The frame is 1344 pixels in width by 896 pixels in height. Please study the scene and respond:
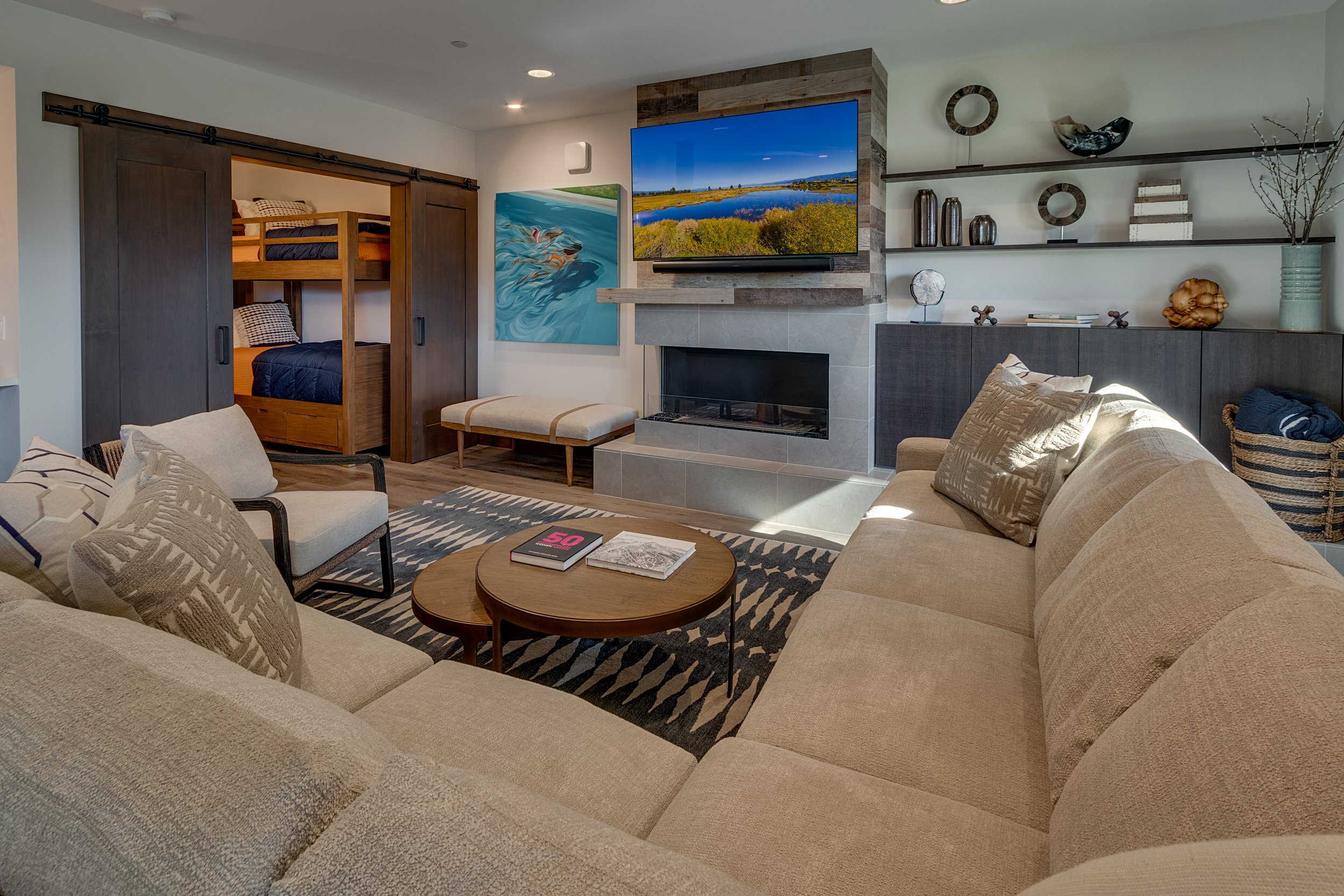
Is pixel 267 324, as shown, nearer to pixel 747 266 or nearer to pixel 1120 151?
pixel 747 266

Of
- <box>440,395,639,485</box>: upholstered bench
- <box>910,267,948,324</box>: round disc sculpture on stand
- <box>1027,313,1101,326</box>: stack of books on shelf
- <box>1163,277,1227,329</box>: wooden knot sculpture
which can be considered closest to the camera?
<box>1163,277,1227,329</box>: wooden knot sculpture

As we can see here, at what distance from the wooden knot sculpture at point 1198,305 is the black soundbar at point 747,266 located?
170 centimetres

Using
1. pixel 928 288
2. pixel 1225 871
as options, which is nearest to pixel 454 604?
pixel 1225 871

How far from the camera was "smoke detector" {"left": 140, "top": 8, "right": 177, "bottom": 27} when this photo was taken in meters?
3.61

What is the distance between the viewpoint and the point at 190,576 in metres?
1.08

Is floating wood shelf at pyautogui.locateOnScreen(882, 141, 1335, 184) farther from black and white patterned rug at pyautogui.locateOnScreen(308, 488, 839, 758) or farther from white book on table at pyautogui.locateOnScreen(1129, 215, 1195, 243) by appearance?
black and white patterned rug at pyautogui.locateOnScreen(308, 488, 839, 758)

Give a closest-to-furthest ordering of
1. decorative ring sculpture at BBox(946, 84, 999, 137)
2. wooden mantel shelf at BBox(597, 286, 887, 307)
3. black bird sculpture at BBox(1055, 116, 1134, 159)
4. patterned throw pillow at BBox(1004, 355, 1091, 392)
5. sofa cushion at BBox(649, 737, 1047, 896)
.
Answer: sofa cushion at BBox(649, 737, 1047, 896) → patterned throw pillow at BBox(1004, 355, 1091, 392) → black bird sculpture at BBox(1055, 116, 1134, 159) → decorative ring sculpture at BBox(946, 84, 999, 137) → wooden mantel shelf at BBox(597, 286, 887, 307)

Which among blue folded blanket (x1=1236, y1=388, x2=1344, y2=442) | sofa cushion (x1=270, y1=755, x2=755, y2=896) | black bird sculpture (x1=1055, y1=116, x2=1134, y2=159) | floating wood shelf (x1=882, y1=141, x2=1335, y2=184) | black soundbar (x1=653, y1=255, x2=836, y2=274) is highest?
black bird sculpture (x1=1055, y1=116, x2=1134, y2=159)

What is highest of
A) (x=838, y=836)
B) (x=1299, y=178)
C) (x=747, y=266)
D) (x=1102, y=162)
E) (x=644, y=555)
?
(x=1102, y=162)

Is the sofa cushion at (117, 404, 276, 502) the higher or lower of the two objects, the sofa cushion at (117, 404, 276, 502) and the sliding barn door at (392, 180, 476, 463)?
the lower

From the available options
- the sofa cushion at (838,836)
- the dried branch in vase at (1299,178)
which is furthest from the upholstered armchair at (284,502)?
the dried branch in vase at (1299,178)

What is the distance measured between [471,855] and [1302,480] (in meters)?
3.91

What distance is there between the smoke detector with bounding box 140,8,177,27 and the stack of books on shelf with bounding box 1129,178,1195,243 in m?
4.75

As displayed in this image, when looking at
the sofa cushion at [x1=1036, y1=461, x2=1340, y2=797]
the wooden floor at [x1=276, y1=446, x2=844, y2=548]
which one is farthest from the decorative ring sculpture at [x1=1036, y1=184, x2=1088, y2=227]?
the sofa cushion at [x1=1036, y1=461, x2=1340, y2=797]
